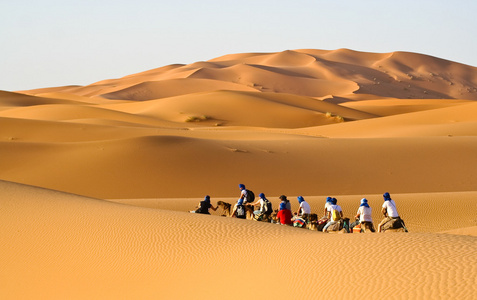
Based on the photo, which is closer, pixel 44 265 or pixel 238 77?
pixel 44 265

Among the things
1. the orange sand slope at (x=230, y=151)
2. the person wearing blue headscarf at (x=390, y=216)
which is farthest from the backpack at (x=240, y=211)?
the orange sand slope at (x=230, y=151)

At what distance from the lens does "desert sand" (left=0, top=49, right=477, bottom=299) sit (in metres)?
8.30

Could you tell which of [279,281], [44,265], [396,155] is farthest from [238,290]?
[396,155]

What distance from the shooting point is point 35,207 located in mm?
14203

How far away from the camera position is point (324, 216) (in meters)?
13.8

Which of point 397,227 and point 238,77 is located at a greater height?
point 238,77

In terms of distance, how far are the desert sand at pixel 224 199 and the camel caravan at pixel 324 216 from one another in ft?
3.56

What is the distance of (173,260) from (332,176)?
1608 centimetres

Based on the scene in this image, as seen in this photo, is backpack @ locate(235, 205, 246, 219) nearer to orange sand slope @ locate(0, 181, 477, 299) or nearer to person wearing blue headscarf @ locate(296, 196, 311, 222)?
orange sand slope @ locate(0, 181, 477, 299)

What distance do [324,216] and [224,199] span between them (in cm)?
718

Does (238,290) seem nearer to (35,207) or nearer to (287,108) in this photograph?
(35,207)

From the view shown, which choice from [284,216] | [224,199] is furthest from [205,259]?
[224,199]

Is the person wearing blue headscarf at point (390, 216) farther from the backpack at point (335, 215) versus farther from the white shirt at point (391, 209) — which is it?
the backpack at point (335, 215)

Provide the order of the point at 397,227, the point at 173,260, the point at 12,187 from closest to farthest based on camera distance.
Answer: the point at 173,260, the point at 397,227, the point at 12,187
